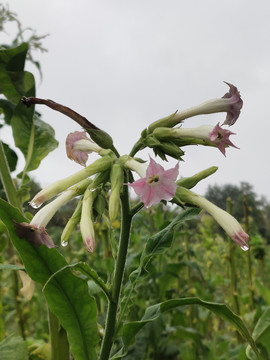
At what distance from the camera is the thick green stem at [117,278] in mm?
832

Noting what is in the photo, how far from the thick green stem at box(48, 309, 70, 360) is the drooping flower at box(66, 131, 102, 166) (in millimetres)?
449

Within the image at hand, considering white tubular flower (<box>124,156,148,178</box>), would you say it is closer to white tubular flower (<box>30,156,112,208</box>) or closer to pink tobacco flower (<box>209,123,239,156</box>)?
white tubular flower (<box>30,156,112,208</box>)

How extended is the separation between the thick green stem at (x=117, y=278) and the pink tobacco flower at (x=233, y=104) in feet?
0.89

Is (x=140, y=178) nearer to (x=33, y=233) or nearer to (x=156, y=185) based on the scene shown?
(x=156, y=185)

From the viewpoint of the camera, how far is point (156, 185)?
0.71 metres

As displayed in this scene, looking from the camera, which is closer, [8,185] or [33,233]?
[33,233]

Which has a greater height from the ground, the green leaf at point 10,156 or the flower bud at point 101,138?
the green leaf at point 10,156

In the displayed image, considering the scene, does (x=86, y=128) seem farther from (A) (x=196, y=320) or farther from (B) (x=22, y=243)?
(A) (x=196, y=320)

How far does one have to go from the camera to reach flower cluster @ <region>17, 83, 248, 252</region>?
0.75 meters

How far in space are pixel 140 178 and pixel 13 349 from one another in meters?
0.65

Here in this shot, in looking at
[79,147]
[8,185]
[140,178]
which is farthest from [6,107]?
[140,178]

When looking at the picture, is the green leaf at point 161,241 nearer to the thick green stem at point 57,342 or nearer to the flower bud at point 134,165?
the flower bud at point 134,165

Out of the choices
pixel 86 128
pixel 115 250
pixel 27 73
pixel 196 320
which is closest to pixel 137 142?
pixel 86 128

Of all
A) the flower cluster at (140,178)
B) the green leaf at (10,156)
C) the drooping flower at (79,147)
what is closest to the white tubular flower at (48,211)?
the flower cluster at (140,178)
